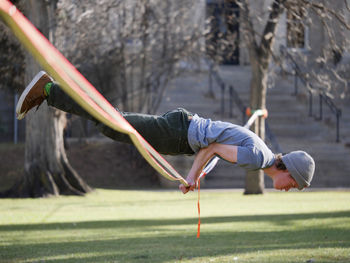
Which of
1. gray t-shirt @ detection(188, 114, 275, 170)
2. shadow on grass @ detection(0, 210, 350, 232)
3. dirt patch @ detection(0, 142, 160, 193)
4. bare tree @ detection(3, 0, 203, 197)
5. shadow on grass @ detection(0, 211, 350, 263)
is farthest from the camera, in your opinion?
dirt patch @ detection(0, 142, 160, 193)

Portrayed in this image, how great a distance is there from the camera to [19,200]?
1491 cm

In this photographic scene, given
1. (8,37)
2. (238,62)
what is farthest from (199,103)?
(8,37)

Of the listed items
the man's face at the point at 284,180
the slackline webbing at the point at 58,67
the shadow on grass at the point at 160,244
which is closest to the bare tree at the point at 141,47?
the shadow on grass at the point at 160,244

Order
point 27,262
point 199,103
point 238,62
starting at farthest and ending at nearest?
point 238,62 → point 199,103 → point 27,262

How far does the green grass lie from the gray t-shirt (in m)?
1.44

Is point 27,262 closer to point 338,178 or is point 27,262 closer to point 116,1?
point 116,1

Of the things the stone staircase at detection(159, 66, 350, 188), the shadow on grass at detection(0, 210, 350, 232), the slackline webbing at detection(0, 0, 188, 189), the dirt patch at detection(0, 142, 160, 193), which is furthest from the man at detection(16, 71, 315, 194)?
the dirt patch at detection(0, 142, 160, 193)

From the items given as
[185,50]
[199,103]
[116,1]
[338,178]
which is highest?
[116,1]

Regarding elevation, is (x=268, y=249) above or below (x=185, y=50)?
below

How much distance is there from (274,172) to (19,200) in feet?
33.0

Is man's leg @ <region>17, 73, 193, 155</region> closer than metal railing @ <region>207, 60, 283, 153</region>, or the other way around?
man's leg @ <region>17, 73, 193, 155</region>

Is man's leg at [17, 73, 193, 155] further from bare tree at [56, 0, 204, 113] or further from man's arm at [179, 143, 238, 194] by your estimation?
bare tree at [56, 0, 204, 113]

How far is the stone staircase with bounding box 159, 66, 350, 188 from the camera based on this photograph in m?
19.3

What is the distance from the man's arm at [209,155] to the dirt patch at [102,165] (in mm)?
12803
